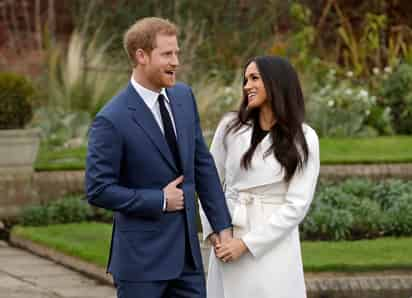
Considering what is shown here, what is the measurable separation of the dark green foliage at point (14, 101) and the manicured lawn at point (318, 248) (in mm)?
1241

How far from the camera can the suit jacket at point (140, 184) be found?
4738 mm

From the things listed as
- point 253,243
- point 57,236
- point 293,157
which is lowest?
point 57,236

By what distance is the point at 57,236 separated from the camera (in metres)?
9.74

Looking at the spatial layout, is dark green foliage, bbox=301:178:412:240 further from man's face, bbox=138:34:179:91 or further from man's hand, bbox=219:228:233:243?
man's face, bbox=138:34:179:91

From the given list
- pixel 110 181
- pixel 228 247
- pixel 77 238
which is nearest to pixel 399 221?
pixel 77 238

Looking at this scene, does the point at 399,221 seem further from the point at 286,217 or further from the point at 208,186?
the point at 208,186

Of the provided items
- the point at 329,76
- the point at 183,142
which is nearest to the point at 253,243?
the point at 183,142

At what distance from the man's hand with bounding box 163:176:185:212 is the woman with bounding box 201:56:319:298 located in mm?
338

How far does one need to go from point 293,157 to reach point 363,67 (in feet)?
37.2

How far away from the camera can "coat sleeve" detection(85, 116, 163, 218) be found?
4.72 m

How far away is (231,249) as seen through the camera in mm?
5047

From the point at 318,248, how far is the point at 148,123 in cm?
383

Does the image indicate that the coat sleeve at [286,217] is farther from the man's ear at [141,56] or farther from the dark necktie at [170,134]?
the man's ear at [141,56]

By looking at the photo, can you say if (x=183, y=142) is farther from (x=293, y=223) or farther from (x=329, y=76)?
(x=329, y=76)
